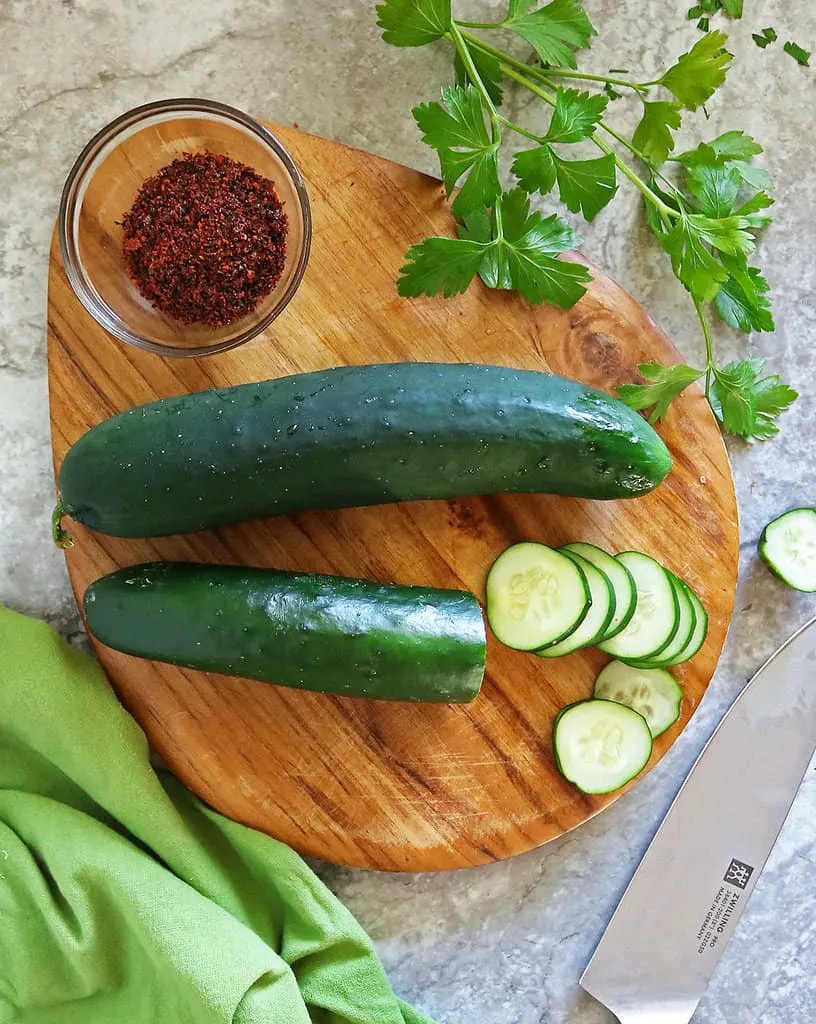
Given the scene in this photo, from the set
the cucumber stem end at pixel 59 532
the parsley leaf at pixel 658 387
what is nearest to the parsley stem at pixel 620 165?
the parsley leaf at pixel 658 387

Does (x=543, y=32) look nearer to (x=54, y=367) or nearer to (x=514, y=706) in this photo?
(x=54, y=367)

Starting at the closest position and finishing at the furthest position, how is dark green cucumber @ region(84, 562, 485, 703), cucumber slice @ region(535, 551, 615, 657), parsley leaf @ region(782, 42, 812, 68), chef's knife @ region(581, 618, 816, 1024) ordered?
1. dark green cucumber @ region(84, 562, 485, 703)
2. cucumber slice @ region(535, 551, 615, 657)
3. chef's knife @ region(581, 618, 816, 1024)
4. parsley leaf @ region(782, 42, 812, 68)

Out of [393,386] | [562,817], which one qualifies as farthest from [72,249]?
[562,817]

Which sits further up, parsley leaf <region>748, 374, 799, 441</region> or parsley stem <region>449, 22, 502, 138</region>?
parsley stem <region>449, 22, 502, 138</region>

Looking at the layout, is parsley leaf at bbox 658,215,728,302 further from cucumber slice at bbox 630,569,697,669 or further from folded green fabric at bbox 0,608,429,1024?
folded green fabric at bbox 0,608,429,1024

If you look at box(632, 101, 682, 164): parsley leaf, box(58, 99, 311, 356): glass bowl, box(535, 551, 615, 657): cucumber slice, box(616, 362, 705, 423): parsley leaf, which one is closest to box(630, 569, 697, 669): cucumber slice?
box(535, 551, 615, 657): cucumber slice

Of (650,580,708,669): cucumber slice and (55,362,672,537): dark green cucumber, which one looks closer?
(55,362,672,537): dark green cucumber

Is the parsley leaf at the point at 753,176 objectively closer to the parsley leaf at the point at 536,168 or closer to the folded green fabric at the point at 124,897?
the parsley leaf at the point at 536,168

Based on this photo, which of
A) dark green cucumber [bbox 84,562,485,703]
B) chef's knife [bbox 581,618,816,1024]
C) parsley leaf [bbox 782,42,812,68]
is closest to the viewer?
dark green cucumber [bbox 84,562,485,703]
